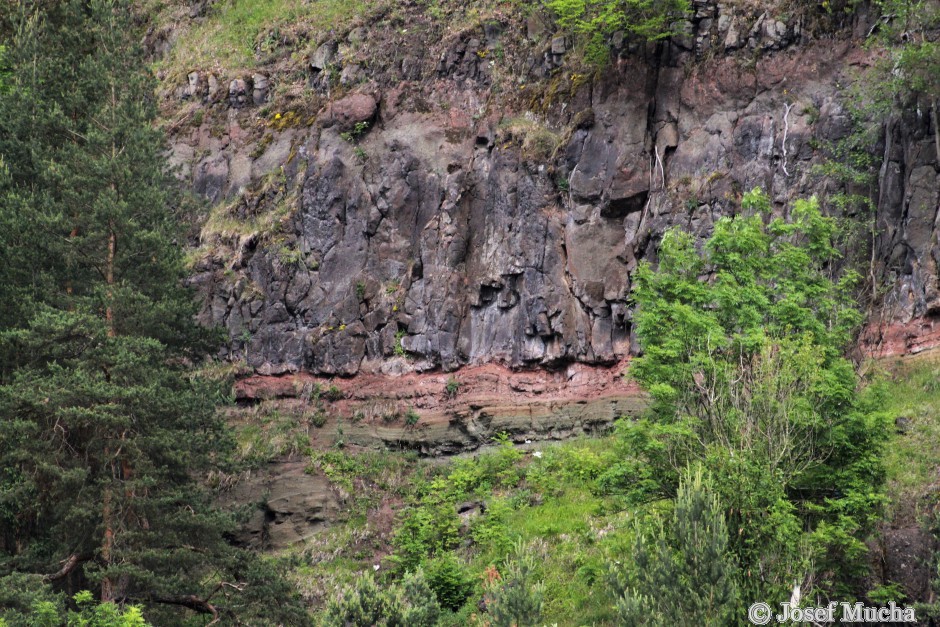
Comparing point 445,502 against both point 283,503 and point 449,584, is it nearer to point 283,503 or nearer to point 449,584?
point 449,584

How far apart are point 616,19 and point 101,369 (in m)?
19.1

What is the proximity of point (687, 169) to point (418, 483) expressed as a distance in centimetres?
1276

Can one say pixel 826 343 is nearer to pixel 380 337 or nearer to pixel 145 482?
pixel 145 482

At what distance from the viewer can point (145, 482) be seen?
1730cm

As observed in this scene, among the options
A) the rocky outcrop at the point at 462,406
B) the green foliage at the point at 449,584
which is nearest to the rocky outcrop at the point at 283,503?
the rocky outcrop at the point at 462,406

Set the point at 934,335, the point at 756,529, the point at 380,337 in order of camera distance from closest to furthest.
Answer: the point at 756,529 → the point at 934,335 → the point at 380,337

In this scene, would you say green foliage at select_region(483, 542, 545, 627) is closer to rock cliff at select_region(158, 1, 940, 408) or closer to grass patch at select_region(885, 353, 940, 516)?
grass patch at select_region(885, 353, 940, 516)

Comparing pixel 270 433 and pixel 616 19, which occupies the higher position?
pixel 616 19

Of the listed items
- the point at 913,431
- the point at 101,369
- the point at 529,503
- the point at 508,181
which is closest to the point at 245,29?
the point at 508,181

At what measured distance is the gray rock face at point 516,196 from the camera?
2638 cm

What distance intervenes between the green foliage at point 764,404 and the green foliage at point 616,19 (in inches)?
532

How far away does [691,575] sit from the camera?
12039mm

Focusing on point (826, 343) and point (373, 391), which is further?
point (373, 391)

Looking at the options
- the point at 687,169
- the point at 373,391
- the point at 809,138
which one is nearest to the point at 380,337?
the point at 373,391
